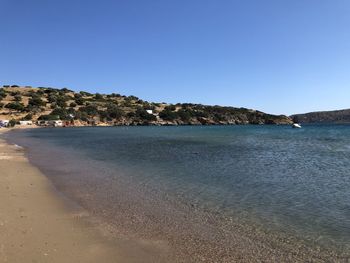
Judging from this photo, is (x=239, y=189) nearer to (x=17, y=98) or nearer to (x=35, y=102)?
(x=35, y=102)

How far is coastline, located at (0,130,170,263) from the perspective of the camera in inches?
263

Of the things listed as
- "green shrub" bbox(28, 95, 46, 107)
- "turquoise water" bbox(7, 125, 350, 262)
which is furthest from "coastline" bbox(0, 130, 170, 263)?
"green shrub" bbox(28, 95, 46, 107)

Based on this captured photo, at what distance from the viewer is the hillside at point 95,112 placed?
9694 cm

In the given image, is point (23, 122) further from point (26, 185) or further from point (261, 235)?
point (261, 235)

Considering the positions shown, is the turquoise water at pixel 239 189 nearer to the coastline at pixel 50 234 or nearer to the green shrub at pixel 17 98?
the coastline at pixel 50 234

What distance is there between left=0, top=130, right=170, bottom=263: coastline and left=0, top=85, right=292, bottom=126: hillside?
85321 mm

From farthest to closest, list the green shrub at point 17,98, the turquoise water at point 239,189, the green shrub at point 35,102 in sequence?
1. the green shrub at point 17,98
2. the green shrub at point 35,102
3. the turquoise water at point 239,189

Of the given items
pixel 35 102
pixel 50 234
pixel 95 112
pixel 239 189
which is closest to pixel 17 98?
pixel 35 102

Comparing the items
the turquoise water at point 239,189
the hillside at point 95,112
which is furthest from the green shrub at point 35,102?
the turquoise water at point 239,189

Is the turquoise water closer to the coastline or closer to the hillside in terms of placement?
the coastline

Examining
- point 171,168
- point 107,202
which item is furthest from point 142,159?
point 107,202

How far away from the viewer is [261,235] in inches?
326

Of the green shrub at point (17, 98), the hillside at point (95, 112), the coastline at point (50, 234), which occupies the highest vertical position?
the green shrub at point (17, 98)

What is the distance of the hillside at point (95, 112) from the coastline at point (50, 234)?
280ft
